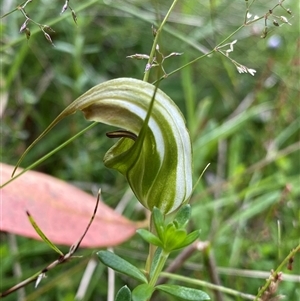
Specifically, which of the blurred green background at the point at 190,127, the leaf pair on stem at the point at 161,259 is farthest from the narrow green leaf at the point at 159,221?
the blurred green background at the point at 190,127

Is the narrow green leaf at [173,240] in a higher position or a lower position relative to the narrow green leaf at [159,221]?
lower

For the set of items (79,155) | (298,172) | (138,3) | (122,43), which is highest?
(138,3)

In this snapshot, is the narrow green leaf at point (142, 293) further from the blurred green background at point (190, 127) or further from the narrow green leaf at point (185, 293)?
the blurred green background at point (190, 127)

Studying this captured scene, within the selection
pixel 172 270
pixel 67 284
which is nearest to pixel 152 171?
pixel 172 270

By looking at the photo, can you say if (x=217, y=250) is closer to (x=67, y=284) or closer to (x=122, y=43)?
(x=67, y=284)

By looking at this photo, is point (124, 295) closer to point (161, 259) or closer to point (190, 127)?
point (161, 259)

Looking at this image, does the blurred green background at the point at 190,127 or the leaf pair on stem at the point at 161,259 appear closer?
the leaf pair on stem at the point at 161,259

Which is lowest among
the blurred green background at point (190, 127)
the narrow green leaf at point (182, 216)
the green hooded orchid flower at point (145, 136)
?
the blurred green background at point (190, 127)
